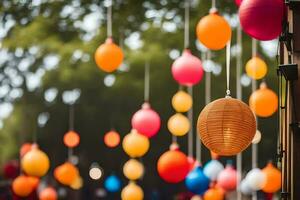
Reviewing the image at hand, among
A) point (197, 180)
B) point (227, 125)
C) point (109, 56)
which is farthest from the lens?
point (197, 180)

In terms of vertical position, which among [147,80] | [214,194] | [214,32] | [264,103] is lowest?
[214,194]

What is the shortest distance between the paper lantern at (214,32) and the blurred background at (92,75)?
505cm

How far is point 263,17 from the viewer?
14.8 ft

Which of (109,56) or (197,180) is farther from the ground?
(109,56)

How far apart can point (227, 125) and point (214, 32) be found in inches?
50.3

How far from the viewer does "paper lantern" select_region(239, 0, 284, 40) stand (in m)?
4.50

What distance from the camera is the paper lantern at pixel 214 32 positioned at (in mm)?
5680

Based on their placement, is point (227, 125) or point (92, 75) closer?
point (227, 125)

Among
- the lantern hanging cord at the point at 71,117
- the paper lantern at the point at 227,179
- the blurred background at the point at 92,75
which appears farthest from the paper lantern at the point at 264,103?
the lantern hanging cord at the point at 71,117

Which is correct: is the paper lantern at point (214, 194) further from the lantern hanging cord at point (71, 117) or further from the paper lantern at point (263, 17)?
the lantern hanging cord at point (71, 117)

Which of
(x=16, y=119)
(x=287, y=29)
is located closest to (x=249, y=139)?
(x=287, y=29)

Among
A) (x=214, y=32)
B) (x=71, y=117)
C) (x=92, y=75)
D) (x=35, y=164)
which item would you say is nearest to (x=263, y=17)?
(x=214, y=32)

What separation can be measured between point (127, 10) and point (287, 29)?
650 cm

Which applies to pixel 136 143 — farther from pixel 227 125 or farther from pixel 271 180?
pixel 227 125
